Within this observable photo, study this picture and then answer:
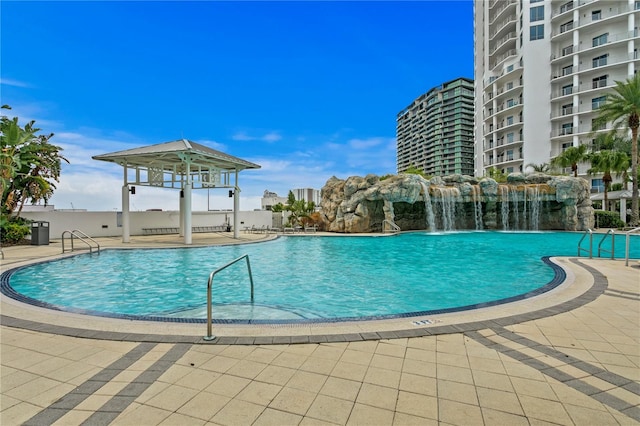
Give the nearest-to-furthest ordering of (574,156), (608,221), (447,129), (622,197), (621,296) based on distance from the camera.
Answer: (621,296) < (608,221) < (622,197) < (574,156) < (447,129)

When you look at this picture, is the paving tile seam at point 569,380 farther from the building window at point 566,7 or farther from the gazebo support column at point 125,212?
the building window at point 566,7

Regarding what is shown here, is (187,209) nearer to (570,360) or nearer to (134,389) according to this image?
(134,389)

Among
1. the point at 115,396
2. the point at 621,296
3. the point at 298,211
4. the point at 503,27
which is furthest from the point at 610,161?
the point at 115,396

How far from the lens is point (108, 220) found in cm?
1955

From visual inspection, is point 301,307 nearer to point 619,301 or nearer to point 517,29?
point 619,301

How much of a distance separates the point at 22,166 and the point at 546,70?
185 feet

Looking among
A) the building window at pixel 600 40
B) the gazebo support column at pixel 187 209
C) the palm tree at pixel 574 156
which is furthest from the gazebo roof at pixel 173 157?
the building window at pixel 600 40

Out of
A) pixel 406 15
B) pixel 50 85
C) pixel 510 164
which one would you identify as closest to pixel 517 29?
pixel 510 164

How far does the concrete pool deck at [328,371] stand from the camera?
2.30 meters

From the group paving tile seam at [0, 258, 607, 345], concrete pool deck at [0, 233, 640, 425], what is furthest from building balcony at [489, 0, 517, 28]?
paving tile seam at [0, 258, 607, 345]

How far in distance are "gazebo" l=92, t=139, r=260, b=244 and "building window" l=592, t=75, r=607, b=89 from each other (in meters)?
44.7

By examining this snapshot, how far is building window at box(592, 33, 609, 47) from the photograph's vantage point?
38.9 m

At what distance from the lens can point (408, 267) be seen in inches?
408

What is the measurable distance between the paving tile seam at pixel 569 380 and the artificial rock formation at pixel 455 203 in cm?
1916
